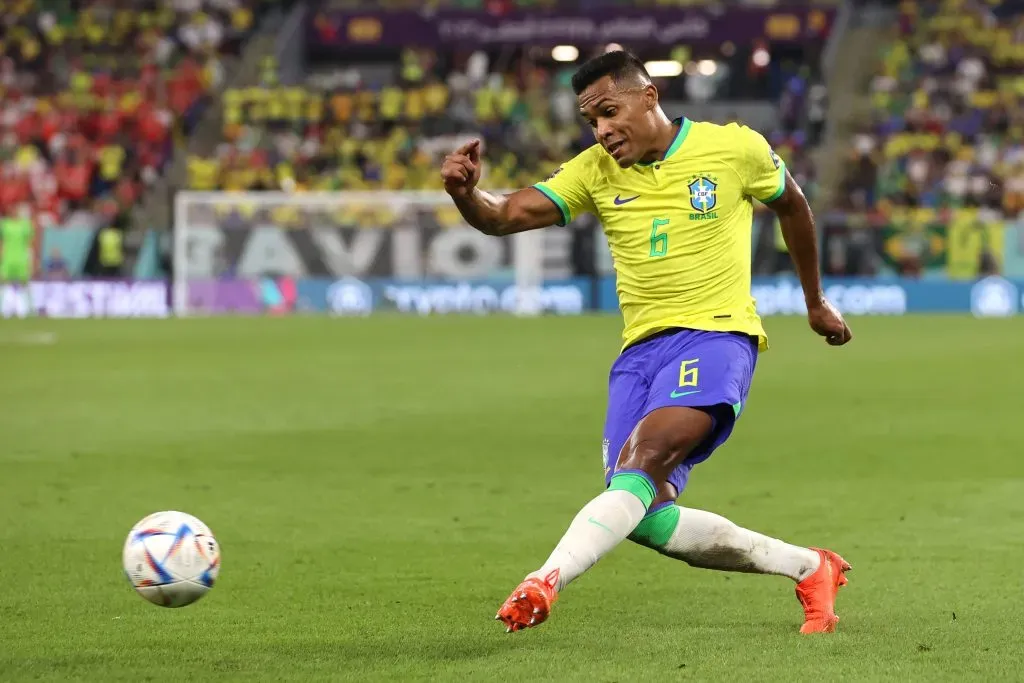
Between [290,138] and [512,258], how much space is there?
692 cm

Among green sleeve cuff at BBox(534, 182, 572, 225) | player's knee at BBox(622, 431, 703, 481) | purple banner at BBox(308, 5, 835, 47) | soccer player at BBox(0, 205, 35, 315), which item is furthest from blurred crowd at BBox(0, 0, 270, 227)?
player's knee at BBox(622, 431, 703, 481)

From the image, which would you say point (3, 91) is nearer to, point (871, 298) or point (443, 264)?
point (443, 264)

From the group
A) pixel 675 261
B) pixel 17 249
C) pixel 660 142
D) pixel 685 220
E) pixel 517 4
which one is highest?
pixel 517 4

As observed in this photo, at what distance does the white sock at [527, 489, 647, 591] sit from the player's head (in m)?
1.16

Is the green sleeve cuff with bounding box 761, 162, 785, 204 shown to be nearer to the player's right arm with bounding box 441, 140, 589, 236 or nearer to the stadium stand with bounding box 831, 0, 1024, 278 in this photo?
the player's right arm with bounding box 441, 140, 589, 236

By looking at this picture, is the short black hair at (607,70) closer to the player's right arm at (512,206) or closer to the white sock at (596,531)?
the player's right arm at (512,206)

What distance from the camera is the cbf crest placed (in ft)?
18.1

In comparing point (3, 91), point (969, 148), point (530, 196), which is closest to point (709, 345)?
point (530, 196)

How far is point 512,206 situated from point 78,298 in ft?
79.7

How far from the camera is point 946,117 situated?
31.5 metres

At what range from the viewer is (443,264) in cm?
2798

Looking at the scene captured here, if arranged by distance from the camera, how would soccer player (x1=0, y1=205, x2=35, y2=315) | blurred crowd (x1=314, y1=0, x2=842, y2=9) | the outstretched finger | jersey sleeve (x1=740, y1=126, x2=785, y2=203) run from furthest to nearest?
blurred crowd (x1=314, y1=0, x2=842, y2=9), soccer player (x1=0, y1=205, x2=35, y2=315), jersey sleeve (x1=740, y1=126, x2=785, y2=203), the outstretched finger

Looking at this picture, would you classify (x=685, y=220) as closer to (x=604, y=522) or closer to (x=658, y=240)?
(x=658, y=240)

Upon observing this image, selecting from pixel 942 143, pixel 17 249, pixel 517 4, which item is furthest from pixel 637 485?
pixel 517 4
